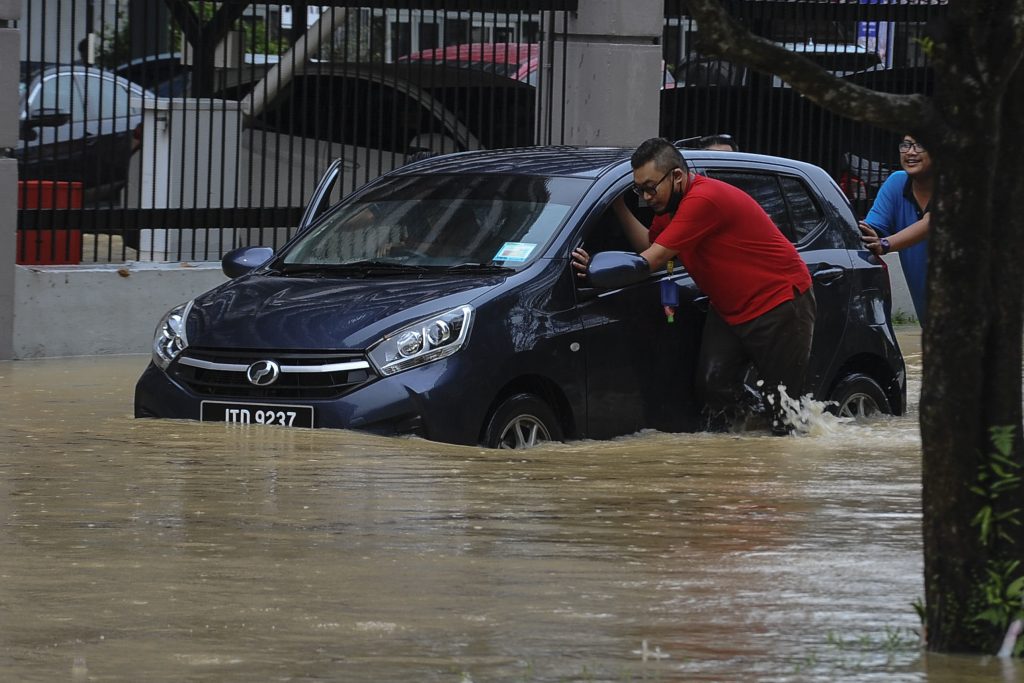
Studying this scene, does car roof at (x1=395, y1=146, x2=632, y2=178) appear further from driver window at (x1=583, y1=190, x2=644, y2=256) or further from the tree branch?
the tree branch

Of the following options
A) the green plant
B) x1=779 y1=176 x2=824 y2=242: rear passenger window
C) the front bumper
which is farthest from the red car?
the green plant

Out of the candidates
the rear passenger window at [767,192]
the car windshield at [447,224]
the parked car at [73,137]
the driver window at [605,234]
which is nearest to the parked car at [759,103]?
the parked car at [73,137]

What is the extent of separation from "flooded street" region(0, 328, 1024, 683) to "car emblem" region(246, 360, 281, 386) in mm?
200

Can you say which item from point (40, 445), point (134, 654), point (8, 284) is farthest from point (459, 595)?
point (8, 284)

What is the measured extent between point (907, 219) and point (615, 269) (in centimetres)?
247

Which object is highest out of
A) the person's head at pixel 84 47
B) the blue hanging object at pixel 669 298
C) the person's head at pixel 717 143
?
the person's head at pixel 84 47

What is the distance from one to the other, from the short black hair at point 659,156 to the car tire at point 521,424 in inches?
48.1

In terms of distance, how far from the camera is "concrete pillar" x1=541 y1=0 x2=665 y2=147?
1485cm

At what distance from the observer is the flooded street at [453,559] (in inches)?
190

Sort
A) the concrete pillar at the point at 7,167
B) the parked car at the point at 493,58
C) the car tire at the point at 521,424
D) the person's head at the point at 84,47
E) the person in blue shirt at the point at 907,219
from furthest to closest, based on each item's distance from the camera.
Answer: the parked car at the point at 493,58, the person's head at the point at 84,47, the concrete pillar at the point at 7,167, the person in blue shirt at the point at 907,219, the car tire at the point at 521,424

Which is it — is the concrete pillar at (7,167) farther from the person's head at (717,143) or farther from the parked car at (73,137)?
the person's head at (717,143)

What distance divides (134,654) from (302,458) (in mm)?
2494

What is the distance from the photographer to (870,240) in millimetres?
9547

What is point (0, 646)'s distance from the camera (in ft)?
16.3
